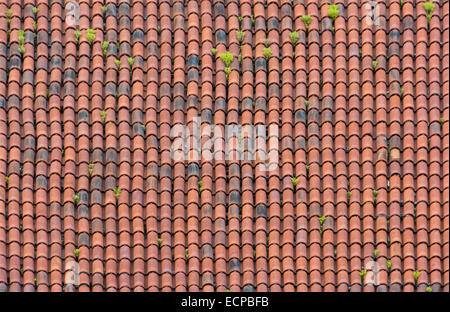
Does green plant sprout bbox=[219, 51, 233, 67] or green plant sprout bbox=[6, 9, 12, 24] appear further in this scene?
green plant sprout bbox=[6, 9, 12, 24]

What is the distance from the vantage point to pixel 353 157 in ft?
93.6

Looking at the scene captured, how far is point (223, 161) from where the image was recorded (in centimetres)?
2853

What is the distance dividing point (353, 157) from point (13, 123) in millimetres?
5311

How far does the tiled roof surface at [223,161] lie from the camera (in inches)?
1099

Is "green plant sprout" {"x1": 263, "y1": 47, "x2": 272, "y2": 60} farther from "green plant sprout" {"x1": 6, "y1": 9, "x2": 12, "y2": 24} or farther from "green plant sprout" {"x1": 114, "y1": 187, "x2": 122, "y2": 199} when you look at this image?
"green plant sprout" {"x1": 6, "y1": 9, "x2": 12, "y2": 24}

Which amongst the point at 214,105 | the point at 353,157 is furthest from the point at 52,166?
the point at 353,157

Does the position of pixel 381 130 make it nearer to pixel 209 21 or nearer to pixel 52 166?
pixel 209 21

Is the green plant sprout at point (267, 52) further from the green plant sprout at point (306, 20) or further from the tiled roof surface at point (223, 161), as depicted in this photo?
the green plant sprout at point (306, 20)

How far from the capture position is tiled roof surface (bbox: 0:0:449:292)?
27906 millimetres

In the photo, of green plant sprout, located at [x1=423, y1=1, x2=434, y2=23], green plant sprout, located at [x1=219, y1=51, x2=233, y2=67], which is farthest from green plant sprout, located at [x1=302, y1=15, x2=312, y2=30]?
green plant sprout, located at [x1=423, y1=1, x2=434, y2=23]

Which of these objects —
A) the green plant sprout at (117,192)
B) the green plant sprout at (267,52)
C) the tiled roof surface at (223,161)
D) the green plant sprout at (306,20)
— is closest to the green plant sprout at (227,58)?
the tiled roof surface at (223,161)

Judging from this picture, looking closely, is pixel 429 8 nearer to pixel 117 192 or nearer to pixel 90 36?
pixel 90 36

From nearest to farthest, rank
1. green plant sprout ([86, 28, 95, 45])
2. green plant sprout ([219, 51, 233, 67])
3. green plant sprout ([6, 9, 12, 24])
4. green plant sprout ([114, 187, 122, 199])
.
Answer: green plant sprout ([114, 187, 122, 199]) < green plant sprout ([219, 51, 233, 67]) < green plant sprout ([86, 28, 95, 45]) < green plant sprout ([6, 9, 12, 24])

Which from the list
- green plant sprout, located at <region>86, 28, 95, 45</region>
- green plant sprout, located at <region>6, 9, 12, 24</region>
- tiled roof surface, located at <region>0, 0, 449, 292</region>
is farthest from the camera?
green plant sprout, located at <region>6, 9, 12, 24</region>
